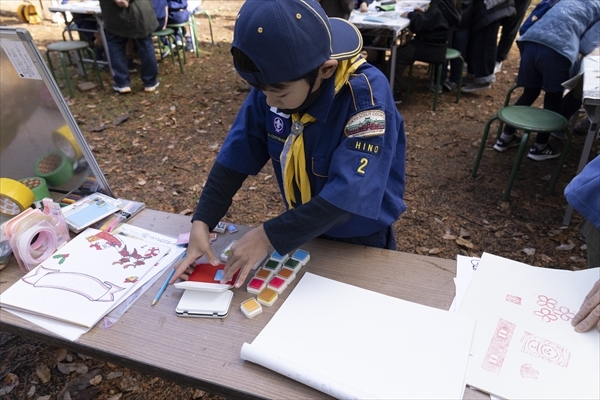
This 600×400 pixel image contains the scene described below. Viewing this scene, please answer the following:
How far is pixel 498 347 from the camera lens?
3.33 ft

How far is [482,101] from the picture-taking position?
509 cm

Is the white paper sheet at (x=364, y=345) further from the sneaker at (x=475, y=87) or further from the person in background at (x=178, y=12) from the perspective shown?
the person in background at (x=178, y=12)

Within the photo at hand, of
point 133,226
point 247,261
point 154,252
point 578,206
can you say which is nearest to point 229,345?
point 247,261

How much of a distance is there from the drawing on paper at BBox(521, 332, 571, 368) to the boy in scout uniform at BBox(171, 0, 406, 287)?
1.49 ft

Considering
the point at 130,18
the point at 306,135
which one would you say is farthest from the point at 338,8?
the point at 306,135

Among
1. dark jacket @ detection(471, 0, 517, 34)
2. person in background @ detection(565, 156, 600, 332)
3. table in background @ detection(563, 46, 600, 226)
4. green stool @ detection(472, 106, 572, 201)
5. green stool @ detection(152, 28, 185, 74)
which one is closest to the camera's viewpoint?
person in background @ detection(565, 156, 600, 332)

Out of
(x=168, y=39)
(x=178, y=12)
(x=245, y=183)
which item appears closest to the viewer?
(x=245, y=183)

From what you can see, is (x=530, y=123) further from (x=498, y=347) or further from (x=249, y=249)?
(x=249, y=249)

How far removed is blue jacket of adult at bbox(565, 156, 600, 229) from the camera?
1156 mm

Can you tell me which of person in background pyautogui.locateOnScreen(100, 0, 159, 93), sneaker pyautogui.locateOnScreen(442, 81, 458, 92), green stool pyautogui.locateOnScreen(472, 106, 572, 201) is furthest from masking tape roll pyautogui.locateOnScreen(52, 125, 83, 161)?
sneaker pyautogui.locateOnScreen(442, 81, 458, 92)

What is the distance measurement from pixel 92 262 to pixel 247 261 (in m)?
0.55

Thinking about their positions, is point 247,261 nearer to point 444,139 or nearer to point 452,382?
point 452,382

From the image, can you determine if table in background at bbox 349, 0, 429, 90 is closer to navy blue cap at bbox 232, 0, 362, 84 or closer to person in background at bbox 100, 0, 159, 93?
person in background at bbox 100, 0, 159, 93

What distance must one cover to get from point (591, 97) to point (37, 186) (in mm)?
2815
